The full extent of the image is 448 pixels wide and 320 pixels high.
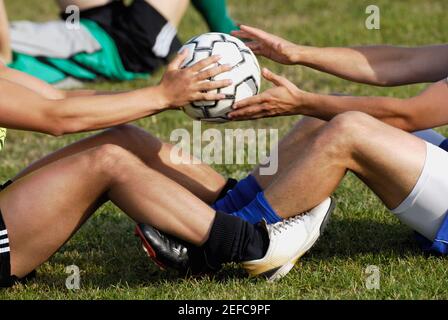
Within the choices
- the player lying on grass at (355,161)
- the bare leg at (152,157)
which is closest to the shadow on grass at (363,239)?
the player lying on grass at (355,161)

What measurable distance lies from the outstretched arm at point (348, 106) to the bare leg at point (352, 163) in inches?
6.6

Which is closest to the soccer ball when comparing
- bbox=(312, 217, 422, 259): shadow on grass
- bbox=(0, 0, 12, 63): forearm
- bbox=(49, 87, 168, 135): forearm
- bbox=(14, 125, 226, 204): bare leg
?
bbox=(49, 87, 168, 135): forearm

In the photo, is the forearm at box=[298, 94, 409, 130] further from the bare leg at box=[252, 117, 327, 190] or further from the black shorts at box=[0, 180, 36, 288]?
the black shorts at box=[0, 180, 36, 288]

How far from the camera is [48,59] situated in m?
7.27

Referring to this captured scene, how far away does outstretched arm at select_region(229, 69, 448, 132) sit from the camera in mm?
3738

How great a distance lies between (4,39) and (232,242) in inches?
145

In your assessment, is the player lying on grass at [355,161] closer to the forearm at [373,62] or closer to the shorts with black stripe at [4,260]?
the forearm at [373,62]

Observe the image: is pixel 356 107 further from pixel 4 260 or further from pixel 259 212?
pixel 4 260

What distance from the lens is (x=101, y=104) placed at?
141 inches

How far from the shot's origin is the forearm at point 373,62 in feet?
14.0

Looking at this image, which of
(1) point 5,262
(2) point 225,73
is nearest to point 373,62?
(2) point 225,73

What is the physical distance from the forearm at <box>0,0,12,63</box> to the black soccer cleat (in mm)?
3300
